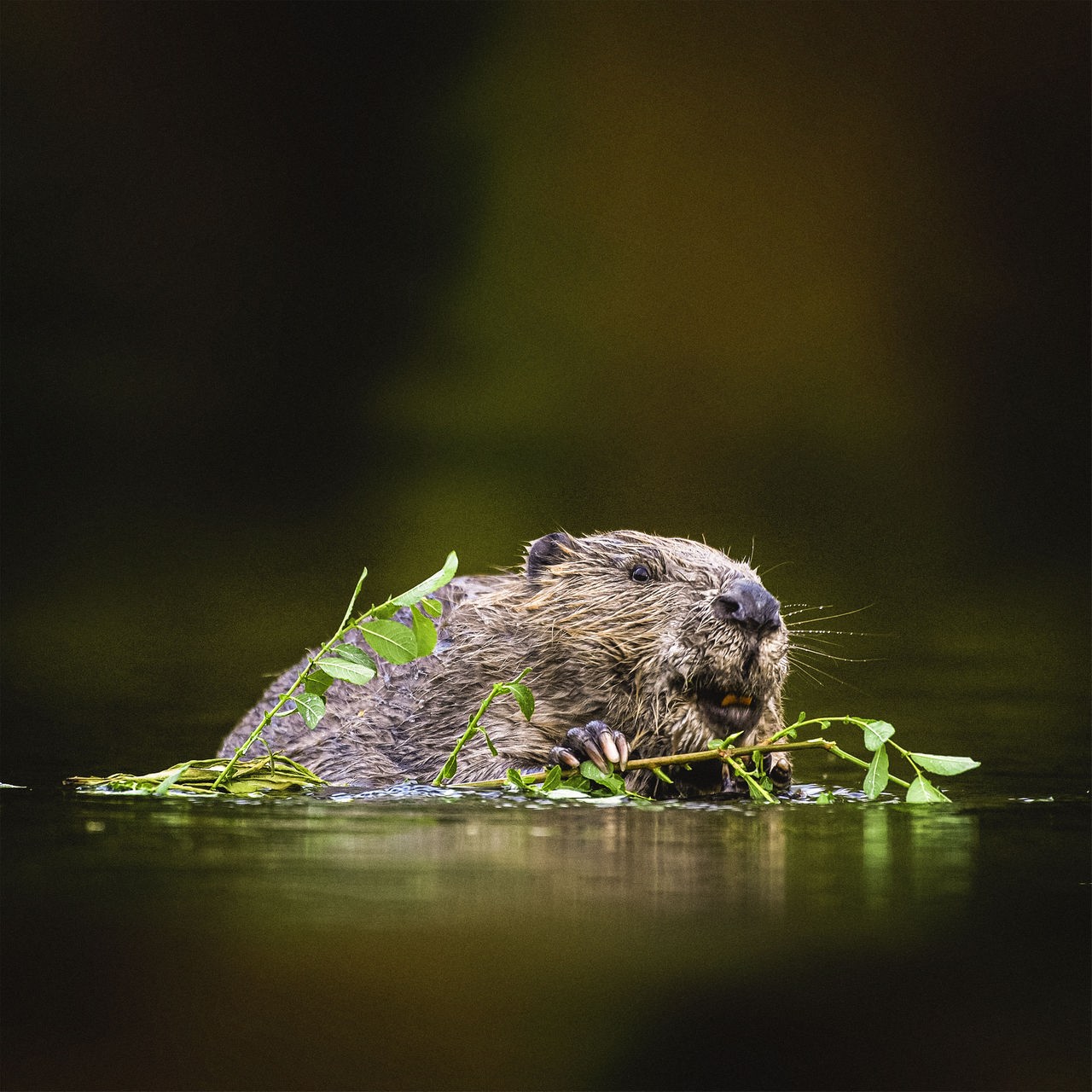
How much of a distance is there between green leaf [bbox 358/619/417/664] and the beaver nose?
1.36m

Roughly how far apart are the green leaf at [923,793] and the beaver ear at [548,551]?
2.04 metres

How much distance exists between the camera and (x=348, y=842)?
5227 mm

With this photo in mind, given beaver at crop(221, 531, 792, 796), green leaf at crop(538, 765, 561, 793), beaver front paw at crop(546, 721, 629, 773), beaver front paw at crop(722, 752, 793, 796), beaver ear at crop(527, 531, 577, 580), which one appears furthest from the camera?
beaver ear at crop(527, 531, 577, 580)

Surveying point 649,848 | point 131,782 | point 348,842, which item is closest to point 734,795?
point 649,848

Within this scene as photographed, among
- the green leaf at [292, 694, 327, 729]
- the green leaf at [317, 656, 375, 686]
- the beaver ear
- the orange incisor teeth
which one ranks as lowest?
the green leaf at [292, 694, 327, 729]

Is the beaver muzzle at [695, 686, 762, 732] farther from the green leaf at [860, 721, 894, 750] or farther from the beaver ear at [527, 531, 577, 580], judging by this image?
the beaver ear at [527, 531, 577, 580]

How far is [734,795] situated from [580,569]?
130 centimetres

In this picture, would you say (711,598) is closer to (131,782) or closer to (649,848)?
(649,848)

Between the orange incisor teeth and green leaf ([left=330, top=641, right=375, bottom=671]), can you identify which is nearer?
green leaf ([left=330, top=641, right=375, bottom=671])

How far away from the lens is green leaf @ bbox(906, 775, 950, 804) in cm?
618

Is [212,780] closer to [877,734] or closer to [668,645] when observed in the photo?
[668,645]

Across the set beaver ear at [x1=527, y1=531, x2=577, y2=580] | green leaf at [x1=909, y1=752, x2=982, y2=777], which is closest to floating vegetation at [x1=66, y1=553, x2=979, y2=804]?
green leaf at [x1=909, y1=752, x2=982, y2=777]

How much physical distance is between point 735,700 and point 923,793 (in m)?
0.94

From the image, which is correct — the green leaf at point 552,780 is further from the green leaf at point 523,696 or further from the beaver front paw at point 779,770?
the beaver front paw at point 779,770
